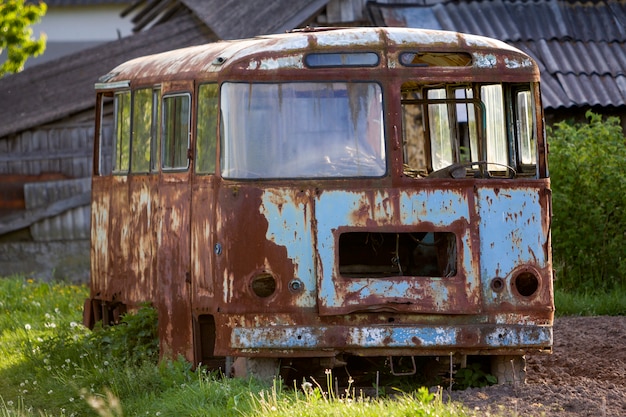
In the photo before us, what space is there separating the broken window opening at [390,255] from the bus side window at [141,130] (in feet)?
6.08

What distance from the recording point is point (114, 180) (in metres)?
11.5

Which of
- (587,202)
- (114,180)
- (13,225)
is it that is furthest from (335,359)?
(13,225)

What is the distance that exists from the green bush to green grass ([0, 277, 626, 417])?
55cm

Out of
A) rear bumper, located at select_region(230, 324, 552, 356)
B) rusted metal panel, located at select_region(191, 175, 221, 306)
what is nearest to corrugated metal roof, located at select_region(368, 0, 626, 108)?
rear bumper, located at select_region(230, 324, 552, 356)

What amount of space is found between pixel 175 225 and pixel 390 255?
5.17ft

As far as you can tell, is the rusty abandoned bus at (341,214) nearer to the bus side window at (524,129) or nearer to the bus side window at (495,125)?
the bus side window at (524,129)

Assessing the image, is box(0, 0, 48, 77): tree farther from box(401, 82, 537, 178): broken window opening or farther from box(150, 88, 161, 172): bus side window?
box(150, 88, 161, 172): bus side window

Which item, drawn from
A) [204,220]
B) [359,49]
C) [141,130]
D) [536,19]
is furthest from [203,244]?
[536,19]

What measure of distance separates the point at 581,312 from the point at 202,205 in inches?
214

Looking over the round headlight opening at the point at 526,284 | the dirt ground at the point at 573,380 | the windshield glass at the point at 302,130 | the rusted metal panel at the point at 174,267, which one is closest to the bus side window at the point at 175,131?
the rusted metal panel at the point at 174,267

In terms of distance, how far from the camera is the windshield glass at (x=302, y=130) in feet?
30.0

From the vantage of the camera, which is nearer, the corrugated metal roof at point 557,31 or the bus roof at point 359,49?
the bus roof at point 359,49

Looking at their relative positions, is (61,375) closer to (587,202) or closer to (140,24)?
(587,202)

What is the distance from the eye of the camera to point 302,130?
9.17 metres
